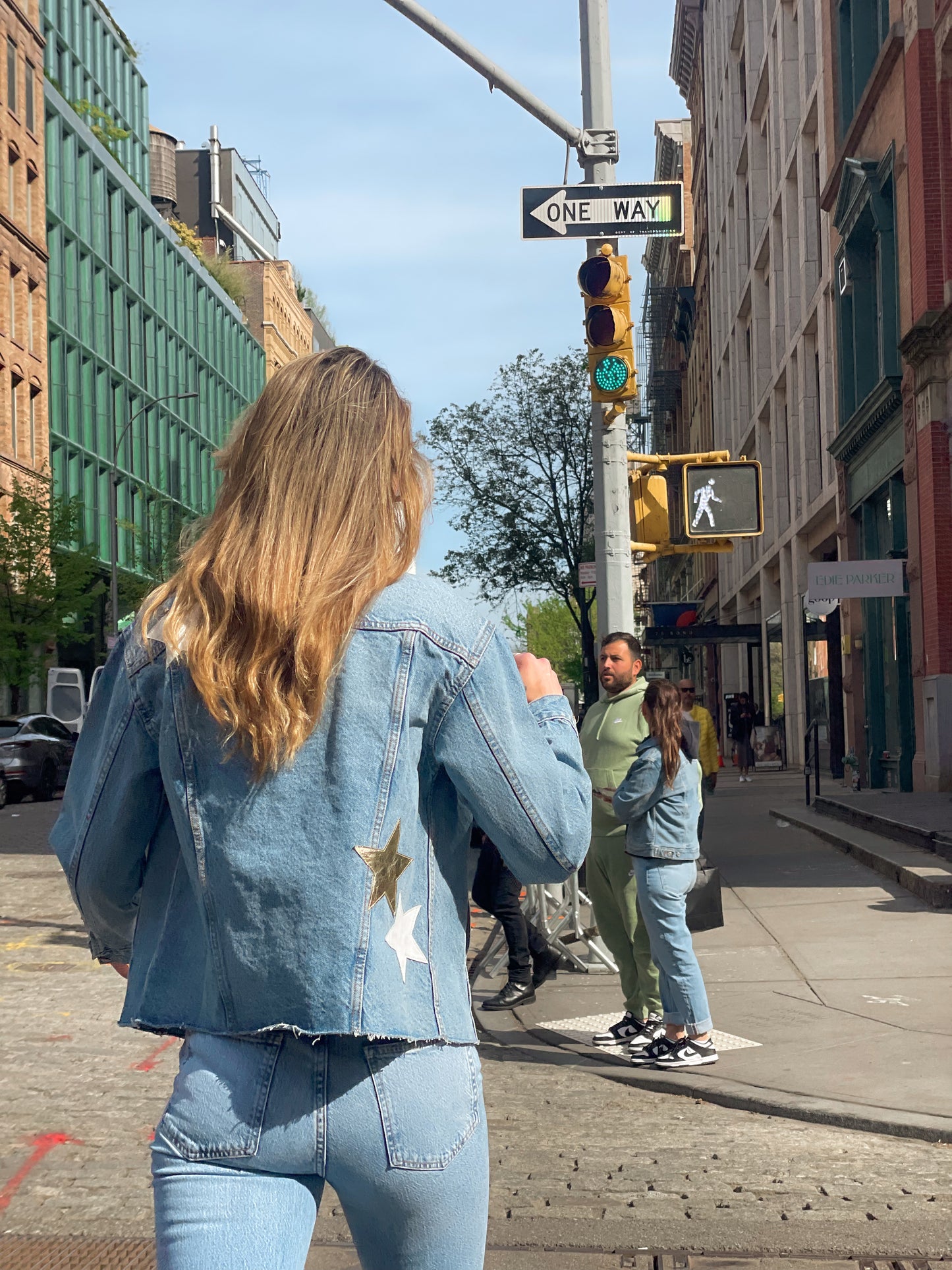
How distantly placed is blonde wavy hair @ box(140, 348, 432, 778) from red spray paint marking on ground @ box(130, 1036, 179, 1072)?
523 cm

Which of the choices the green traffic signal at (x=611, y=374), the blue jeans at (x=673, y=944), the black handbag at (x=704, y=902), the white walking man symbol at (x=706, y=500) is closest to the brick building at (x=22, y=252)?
the white walking man symbol at (x=706, y=500)

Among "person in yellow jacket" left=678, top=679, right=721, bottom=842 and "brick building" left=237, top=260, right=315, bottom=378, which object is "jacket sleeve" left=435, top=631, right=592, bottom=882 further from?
"brick building" left=237, top=260, right=315, bottom=378

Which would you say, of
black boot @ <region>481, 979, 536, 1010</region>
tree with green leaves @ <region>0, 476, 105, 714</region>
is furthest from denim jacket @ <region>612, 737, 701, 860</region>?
tree with green leaves @ <region>0, 476, 105, 714</region>

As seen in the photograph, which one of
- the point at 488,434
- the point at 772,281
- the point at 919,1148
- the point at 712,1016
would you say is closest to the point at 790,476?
the point at 772,281

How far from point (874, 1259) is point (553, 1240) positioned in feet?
3.08

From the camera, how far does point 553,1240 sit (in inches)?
182

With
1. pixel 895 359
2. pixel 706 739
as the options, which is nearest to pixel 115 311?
pixel 895 359

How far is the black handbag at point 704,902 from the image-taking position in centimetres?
777

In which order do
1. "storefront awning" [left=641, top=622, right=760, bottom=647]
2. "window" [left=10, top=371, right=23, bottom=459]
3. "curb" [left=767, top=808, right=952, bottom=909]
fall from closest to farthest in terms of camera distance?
"curb" [left=767, top=808, right=952, bottom=909] < "storefront awning" [left=641, top=622, right=760, bottom=647] < "window" [left=10, top=371, right=23, bottom=459]

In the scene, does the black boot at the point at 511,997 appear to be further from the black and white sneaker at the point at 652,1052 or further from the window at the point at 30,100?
the window at the point at 30,100

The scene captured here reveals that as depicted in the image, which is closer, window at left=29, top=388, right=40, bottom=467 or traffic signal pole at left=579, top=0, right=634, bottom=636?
traffic signal pole at left=579, top=0, right=634, bottom=636

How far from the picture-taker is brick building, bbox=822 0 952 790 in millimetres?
19734

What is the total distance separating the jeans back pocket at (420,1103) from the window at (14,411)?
4653cm

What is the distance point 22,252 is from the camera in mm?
47688
